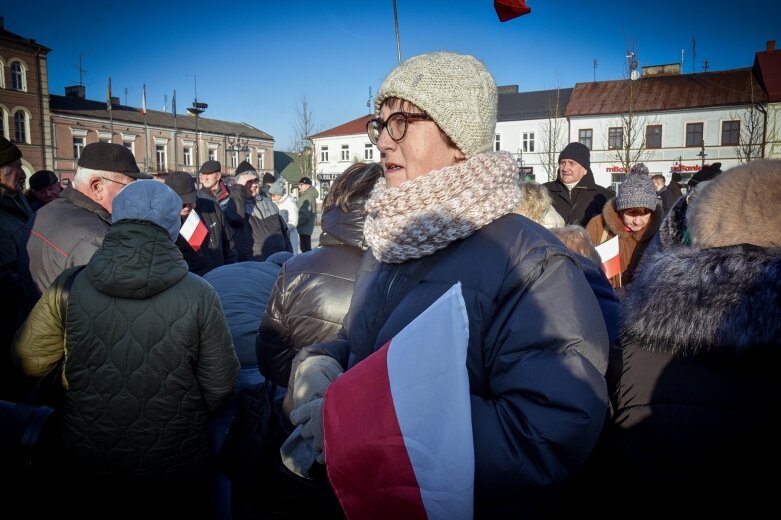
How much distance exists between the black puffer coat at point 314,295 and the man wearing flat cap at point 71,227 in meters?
1.38

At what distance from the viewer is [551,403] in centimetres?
109

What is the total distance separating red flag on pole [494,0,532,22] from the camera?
360 cm

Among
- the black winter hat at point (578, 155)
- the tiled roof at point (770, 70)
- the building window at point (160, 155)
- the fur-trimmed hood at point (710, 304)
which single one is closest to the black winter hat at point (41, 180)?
the black winter hat at point (578, 155)

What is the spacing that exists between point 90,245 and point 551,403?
297 cm

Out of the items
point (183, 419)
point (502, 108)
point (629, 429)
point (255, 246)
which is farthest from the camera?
point (502, 108)

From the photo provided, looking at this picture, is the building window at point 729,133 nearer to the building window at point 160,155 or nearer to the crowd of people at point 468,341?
the crowd of people at point 468,341

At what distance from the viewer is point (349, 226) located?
96.2 inches

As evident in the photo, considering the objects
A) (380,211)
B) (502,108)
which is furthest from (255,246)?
(502,108)

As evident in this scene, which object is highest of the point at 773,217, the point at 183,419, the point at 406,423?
the point at 773,217

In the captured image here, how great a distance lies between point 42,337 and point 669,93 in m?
46.7

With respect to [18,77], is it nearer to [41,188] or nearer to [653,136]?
[41,188]

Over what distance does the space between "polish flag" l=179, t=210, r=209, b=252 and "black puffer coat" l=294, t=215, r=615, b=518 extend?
424 cm

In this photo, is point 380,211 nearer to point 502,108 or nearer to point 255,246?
point 255,246

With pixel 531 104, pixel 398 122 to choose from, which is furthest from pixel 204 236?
pixel 531 104
